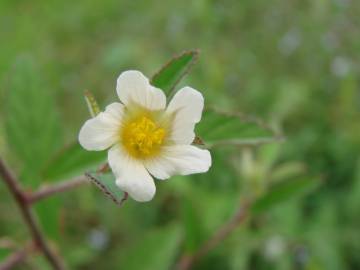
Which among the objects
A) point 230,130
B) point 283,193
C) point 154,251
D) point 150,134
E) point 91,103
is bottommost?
point 154,251

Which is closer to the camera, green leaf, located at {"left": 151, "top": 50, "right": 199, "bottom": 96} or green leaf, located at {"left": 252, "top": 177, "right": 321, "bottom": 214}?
green leaf, located at {"left": 151, "top": 50, "right": 199, "bottom": 96}

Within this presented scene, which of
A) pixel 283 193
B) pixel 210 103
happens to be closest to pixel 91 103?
pixel 283 193

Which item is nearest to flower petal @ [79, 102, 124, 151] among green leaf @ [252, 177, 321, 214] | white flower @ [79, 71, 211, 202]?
white flower @ [79, 71, 211, 202]

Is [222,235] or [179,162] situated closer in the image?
[179,162]

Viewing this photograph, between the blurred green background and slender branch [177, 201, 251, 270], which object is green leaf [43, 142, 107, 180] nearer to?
the blurred green background

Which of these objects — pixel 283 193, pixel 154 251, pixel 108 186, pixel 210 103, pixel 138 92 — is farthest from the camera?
pixel 210 103

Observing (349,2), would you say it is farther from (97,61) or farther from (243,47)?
(97,61)

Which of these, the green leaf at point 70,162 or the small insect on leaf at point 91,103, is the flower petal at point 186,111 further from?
the green leaf at point 70,162

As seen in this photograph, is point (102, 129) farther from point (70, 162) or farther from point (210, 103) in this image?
point (210, 103)
